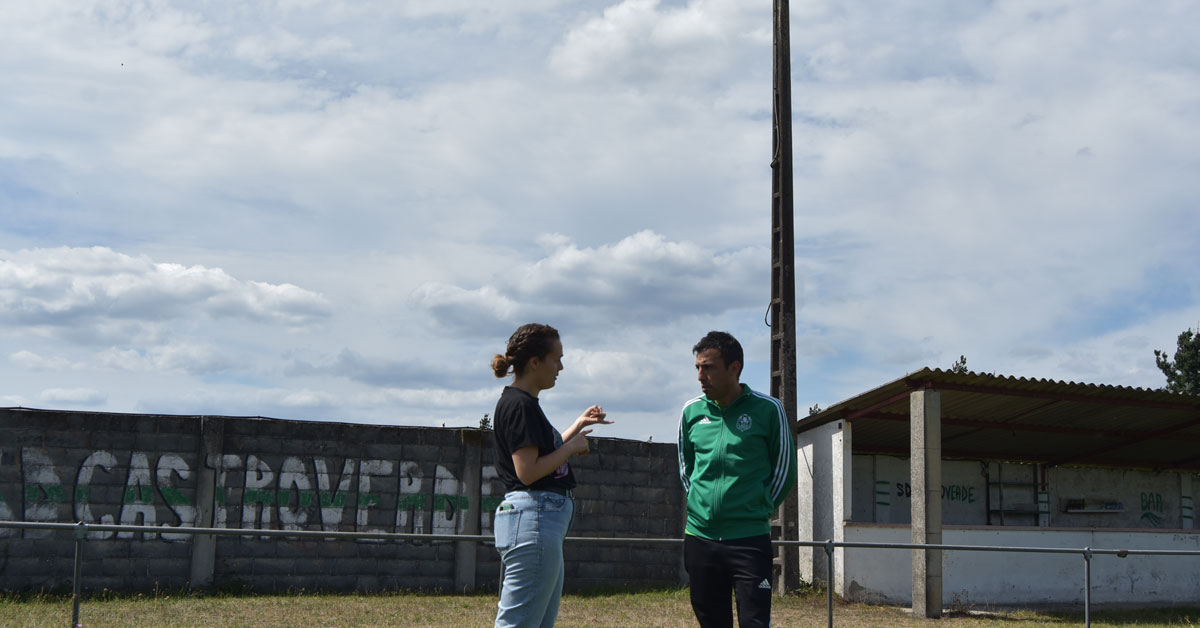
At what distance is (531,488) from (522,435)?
0.76 feet

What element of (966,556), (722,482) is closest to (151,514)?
(722,482)

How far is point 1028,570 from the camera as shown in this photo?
54.1 ft

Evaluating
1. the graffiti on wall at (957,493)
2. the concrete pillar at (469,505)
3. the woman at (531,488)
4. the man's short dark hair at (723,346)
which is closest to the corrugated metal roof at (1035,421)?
the graffiti on wall at (957,493)

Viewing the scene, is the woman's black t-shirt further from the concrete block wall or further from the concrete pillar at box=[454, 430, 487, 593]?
the concrete pillar at box=[454, 430, 487, 593]

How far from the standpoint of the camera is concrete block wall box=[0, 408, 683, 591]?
1305 cm

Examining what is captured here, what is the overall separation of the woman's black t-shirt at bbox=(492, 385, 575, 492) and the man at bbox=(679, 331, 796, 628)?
1028mm

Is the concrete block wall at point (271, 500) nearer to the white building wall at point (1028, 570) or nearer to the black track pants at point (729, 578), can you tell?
the white building wall at point (1028, 570)

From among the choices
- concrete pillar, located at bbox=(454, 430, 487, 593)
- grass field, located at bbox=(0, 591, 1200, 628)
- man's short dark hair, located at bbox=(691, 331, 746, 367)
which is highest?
man's short dark hair, located at bbox=(691, 331, 746, 367)

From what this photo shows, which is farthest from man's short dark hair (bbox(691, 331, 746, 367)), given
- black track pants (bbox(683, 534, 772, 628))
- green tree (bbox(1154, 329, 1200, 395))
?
green tree (bbox(1154, 329, 1200, 395))

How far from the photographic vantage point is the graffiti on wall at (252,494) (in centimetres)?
1312

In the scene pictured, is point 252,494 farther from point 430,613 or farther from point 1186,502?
point 1186,502

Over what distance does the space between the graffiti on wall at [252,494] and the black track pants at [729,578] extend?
9.62 metres

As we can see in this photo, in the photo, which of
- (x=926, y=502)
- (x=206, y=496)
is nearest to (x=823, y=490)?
(x=926, y=502)

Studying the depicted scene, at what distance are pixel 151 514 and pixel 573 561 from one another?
5552 mm
